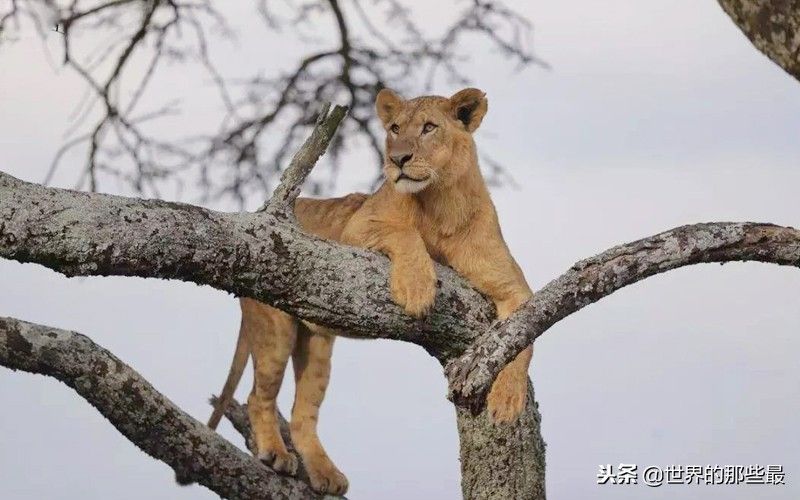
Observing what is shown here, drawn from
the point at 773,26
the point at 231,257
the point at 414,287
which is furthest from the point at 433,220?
the point at 773,26

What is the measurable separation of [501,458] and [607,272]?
1378 millimetres

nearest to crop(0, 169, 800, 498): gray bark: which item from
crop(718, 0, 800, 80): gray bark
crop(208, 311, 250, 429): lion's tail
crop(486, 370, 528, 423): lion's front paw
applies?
crop(486, 370, 528, 423): lion's front paw

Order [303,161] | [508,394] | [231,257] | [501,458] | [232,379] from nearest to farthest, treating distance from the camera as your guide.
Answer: [231,257] < [508,394] < [303,161] < [501,458] < [232,379]

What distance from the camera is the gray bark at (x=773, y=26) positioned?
358 centimetres

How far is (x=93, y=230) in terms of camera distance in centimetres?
413

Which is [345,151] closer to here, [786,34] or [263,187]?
[263,187]

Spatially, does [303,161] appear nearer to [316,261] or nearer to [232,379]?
[316,261]

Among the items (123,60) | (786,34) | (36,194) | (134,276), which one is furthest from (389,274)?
(123,60)

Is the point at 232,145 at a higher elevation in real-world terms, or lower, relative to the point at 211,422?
higher

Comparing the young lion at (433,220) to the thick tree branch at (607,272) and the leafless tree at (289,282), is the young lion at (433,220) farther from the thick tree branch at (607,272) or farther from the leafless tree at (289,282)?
the thick tree branch at (607,272)

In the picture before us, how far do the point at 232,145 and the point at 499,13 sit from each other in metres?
1.76

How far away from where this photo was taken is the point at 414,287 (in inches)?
193

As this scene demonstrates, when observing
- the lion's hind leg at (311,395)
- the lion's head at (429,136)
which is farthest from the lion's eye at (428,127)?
the lion's hind leg at (311,395)

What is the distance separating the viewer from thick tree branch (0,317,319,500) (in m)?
5.12
